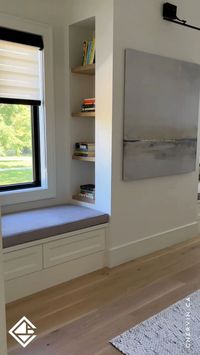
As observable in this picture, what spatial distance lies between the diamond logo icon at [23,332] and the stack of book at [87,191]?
1348 millimetres

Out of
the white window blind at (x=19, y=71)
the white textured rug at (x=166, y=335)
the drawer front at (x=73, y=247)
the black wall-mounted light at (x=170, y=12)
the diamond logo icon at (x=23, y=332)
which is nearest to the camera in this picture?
the white textured rug at (x=166, y=335)

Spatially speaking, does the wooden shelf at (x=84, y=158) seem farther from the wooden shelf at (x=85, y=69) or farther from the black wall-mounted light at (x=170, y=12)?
the black wall-mounted light at (x=170, y=12)

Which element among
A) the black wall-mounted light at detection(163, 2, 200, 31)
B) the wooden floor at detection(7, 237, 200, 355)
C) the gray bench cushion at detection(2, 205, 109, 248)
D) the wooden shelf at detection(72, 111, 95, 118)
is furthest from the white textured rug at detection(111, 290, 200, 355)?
the black wall-mounted light at detection(163, 2, 200, 31)

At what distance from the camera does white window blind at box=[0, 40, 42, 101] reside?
267cm

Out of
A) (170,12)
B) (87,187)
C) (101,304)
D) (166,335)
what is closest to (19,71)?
(87,187)

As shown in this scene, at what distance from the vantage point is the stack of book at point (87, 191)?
310 centimetres

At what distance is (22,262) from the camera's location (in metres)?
2.33

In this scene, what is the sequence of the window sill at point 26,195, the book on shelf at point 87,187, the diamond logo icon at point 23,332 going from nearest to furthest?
the diamond logo icon at point 23,332, the window sill at point 26,195, the book on shelf at point 87,187

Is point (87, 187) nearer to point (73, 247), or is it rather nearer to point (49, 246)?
point (73, 247)

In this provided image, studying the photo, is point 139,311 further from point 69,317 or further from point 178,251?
point 178,251

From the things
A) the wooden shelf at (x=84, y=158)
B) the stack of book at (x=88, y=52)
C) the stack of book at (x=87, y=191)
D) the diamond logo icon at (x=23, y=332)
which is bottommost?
the diamond logo icon at (x=23, y=332)

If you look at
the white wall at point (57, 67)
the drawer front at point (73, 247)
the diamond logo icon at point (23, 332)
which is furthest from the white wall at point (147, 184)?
the diamond logo icon at point (23, 332)

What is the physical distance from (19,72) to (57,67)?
409mm

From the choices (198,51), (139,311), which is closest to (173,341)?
(139,311)
